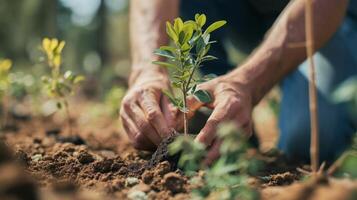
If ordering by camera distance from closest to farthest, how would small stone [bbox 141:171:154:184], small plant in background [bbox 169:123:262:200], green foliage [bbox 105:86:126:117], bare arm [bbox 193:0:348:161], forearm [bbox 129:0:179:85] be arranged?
1. small plant in background [bbox 169:123:262:200]
2. small stone [bbox 141:171:154:184]
3. bare arm [bbox 193:0:348:161]
4. forearm [bbox 129:0:179:85]
5. green foliage [bbox 105:86:126:117]

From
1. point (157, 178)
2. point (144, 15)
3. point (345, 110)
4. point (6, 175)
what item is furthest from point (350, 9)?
point (6, 175)

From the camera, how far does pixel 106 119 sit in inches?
222

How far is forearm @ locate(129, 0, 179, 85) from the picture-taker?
2804mm

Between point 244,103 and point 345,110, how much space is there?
1.63 meters

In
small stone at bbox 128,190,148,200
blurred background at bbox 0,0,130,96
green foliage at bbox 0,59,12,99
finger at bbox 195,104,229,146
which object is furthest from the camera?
blurred background at bbox 0,0,130,96

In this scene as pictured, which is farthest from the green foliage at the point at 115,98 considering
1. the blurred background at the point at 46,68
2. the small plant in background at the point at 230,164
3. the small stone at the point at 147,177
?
the small plant in background at the point at 230,164

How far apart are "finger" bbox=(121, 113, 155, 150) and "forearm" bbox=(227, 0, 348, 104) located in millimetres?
547

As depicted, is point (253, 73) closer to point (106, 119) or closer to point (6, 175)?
point (6, 175)

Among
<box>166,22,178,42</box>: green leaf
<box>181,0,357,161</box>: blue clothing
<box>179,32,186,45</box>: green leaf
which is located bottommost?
<box>181,0,357,161</box>: blue clothing

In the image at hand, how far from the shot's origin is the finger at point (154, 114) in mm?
2204

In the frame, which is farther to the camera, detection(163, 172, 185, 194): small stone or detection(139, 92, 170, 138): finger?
detection(139, 92, 170, 138): finger

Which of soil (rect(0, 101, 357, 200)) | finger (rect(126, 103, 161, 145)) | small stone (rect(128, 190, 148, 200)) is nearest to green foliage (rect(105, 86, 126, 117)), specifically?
soil (rect(0, 101, 357, 200))

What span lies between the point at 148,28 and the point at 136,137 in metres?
0.79

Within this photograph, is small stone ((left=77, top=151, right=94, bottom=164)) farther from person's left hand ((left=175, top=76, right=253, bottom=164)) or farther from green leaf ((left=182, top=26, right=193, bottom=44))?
green leaf ((left=182, top=26, right=193, bottom=44))
